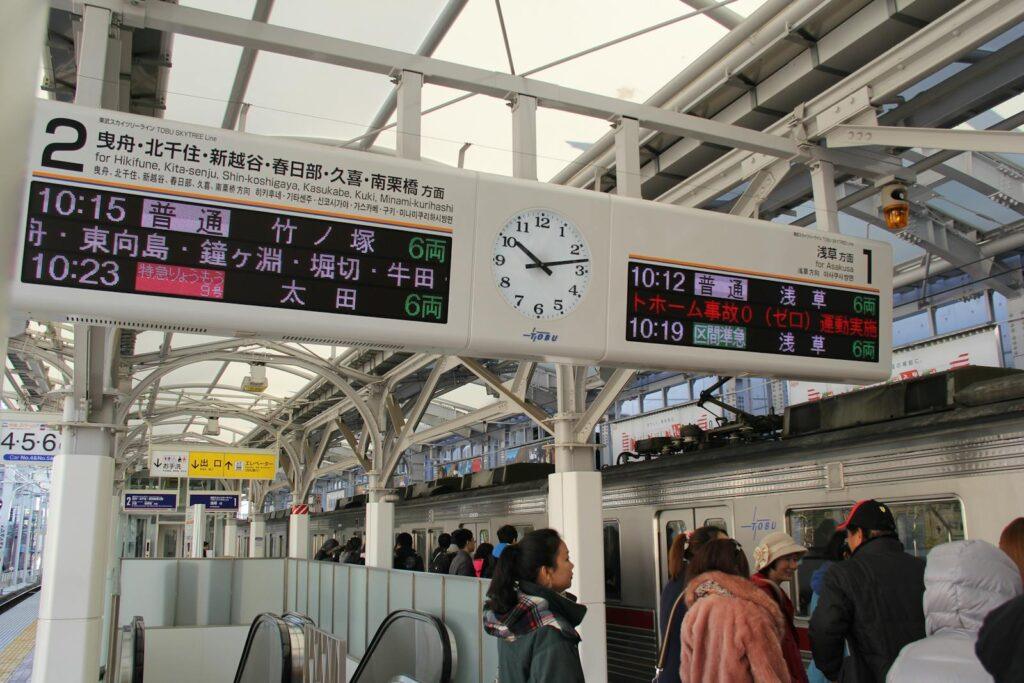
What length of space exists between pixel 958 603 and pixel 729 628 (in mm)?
923

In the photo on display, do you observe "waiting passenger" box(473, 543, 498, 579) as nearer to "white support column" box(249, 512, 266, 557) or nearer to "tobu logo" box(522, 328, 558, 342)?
"tobu logo" box(522, 328, 558, 342)

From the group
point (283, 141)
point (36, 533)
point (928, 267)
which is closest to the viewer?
point (283, 141)

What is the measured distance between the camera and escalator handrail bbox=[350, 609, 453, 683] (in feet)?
21.2

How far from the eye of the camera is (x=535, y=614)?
10.6 ft

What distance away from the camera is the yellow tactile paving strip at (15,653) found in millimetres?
15023

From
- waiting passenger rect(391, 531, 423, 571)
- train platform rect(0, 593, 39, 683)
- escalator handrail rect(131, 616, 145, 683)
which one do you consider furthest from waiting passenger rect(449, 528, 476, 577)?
train platform rect(0, 593, 39, 683)

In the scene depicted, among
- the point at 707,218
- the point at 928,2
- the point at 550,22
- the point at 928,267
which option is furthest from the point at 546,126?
the point at 928,267

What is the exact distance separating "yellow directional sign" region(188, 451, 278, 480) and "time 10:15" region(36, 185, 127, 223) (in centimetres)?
1694

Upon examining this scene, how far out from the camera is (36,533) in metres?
42.2

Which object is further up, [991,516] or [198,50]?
[198,50]

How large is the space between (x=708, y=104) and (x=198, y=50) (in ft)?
11.5

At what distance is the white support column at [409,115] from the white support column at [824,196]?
2598 millimetres

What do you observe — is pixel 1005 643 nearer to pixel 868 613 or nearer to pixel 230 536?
pixel 868 613

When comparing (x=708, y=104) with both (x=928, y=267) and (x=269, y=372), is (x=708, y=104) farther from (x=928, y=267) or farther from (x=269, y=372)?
(x=269, y=372)
